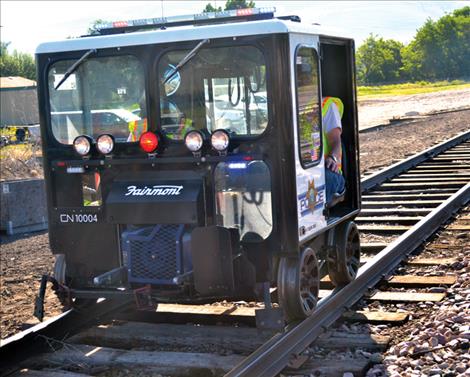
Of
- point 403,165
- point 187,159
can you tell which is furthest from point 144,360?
point 403,165

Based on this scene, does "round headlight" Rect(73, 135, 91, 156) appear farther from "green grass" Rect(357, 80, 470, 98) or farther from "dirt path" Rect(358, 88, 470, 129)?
"green grass" Rect(357, 80, 470, 98)

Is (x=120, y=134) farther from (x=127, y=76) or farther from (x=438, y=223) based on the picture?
(x=438, y=223)

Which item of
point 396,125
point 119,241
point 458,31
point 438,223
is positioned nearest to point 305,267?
point 119,241

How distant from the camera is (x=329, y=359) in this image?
5.64 metres

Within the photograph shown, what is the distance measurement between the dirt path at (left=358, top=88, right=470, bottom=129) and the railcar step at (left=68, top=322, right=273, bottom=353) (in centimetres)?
2036

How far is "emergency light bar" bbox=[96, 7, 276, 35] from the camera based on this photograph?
594cm

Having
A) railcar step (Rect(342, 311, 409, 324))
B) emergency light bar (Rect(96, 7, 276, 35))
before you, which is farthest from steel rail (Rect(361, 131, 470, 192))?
emergency light bar (Rect(96, 7, 276, 35))

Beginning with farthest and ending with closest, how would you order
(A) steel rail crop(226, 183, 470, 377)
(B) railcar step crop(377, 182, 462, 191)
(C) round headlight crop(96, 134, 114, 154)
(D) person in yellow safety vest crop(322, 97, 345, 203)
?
(B) railcar step crop(377, 182, 462, 191), (D) person in yellow safety vest crop(322, 97, 345, 203), (C) round headlight crop(96, 134, 114, 154), (A) steel rail crop(226, 183, 470, 377)

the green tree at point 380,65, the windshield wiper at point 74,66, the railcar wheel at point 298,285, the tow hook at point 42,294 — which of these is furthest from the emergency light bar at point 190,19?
the green tree at point 380,65

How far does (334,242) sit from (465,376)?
90.8 inches

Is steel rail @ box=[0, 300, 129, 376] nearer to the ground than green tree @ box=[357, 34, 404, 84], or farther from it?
nearer to the ground

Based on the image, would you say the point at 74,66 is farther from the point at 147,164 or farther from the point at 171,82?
the point at 147,164

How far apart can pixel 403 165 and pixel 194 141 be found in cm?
889

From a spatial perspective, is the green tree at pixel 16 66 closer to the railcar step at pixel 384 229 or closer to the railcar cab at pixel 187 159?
the railcar step at pixel 384 229
